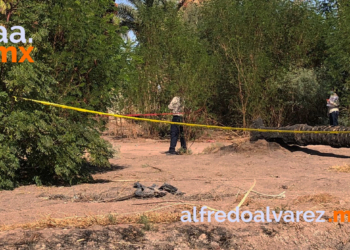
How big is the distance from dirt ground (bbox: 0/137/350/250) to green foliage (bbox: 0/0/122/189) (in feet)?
1.67

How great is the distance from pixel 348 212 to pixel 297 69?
13.6 meters

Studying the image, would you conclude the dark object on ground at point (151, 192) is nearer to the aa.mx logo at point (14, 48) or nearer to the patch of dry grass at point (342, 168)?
the aa.mx logo at point (14, 48)

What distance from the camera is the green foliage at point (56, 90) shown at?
23.2 ft

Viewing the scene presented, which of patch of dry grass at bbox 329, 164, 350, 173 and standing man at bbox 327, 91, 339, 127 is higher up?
standing man at bbox 327, 91, 339, 127

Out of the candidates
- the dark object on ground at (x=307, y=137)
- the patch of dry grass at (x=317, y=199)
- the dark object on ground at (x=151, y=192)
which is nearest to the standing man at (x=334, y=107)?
the dark object on ground at (x=307, y=137)

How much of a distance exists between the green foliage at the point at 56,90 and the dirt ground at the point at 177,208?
1.67 ft

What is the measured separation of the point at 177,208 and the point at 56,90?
11.5ft

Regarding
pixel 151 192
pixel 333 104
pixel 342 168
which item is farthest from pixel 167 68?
pixel 151 192

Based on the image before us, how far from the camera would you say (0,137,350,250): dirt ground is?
441 cm

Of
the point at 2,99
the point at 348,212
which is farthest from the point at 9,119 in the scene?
the point at 348,212

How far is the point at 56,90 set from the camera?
26.0 ft

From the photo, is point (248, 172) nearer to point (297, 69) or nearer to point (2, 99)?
point (2, 99)

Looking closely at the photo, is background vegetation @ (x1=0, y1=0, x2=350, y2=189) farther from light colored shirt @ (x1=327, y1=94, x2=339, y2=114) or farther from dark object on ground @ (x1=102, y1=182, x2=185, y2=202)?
dark object on ground @ (x1=102, y1=182, x2=185, y2=202)

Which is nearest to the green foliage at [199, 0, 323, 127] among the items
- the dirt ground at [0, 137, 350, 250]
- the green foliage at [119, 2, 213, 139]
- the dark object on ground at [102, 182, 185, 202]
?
the green foliage at [119, 2, 213, 139]
